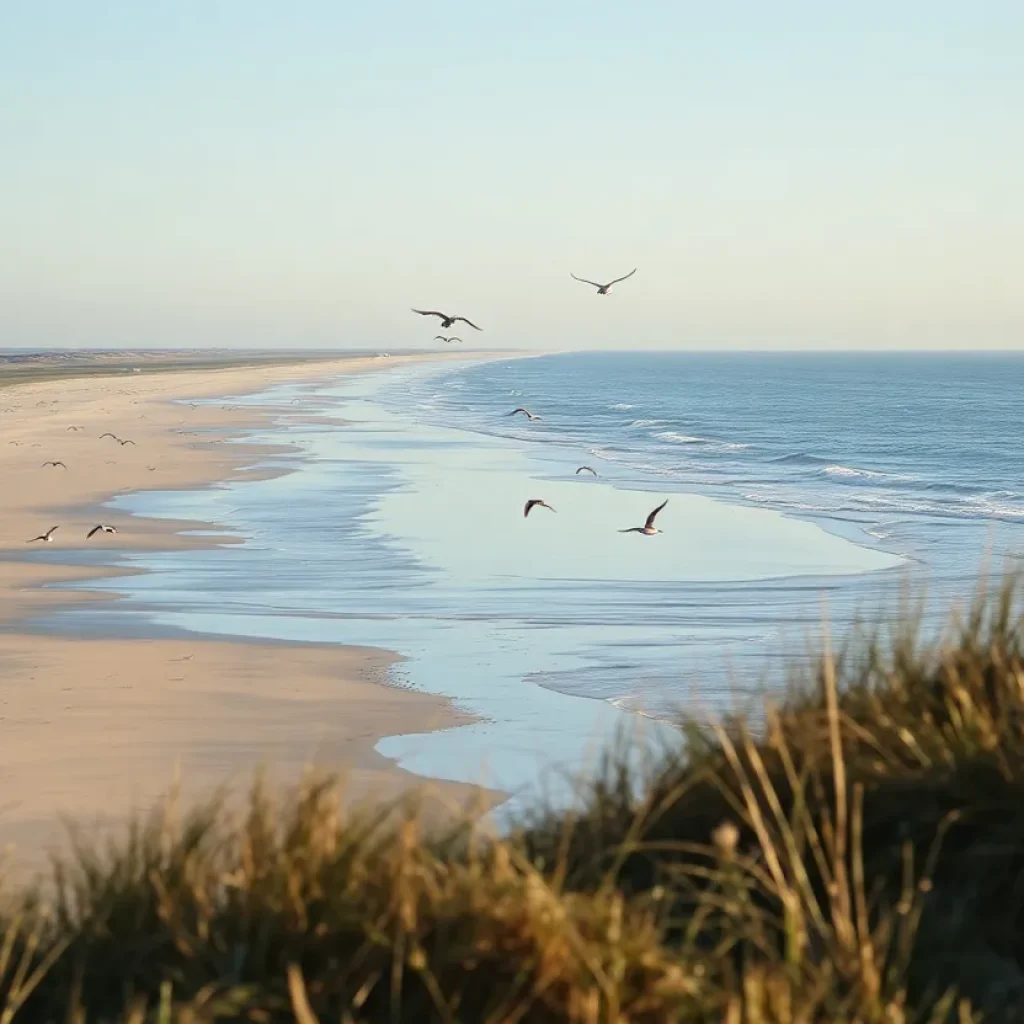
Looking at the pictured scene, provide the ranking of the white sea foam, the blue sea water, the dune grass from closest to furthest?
the dune grass
the blue sea water
the white sea foam

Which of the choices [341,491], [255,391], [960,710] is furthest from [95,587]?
[255,391]

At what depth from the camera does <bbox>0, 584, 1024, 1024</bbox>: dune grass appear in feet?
12.1

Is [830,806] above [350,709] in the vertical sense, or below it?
above

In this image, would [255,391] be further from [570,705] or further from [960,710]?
[960,710]

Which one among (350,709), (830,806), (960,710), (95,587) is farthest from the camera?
(95,587)

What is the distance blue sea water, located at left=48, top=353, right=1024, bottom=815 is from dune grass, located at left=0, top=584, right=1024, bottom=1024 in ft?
1.60

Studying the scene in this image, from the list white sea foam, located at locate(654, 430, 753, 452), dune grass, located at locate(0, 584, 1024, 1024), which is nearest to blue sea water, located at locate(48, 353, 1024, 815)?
dune grass, located at locate(0, 584, 1024, 1024)

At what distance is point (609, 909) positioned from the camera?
3861 mm

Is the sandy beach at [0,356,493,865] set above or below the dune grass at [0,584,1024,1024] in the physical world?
→ below

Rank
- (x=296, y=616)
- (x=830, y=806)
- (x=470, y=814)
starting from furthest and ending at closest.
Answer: (x=296, y=616) < (x=830, y=806) < (x=470, y=814)

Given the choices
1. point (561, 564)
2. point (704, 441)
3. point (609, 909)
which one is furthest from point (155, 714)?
point (704, 441)

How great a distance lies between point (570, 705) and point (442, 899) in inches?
355

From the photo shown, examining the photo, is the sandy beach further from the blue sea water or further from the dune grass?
the blue sea water

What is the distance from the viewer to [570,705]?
12.9 metres
